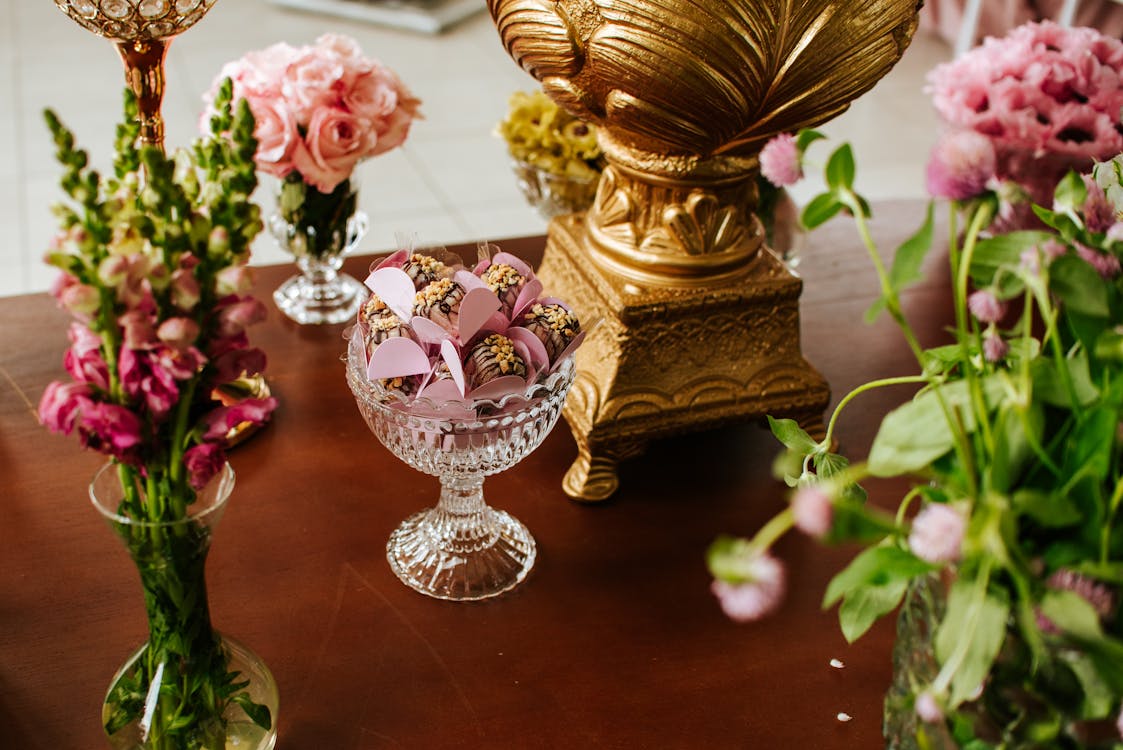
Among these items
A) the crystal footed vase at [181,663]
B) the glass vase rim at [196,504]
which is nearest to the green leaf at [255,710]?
the crystal footed vase at [181,663]

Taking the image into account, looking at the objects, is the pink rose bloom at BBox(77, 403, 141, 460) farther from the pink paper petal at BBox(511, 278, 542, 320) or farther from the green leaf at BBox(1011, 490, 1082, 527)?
the green leaf at BBox(1011, 490, 1082, 527)

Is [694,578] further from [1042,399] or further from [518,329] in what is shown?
[1042,399]

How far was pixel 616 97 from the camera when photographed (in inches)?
34.4

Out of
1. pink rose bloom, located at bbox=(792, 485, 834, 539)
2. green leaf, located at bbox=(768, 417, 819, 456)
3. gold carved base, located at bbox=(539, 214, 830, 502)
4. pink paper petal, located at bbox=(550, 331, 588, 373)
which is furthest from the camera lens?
gold carved base, located at bbox=(539, 214, 830, 502)

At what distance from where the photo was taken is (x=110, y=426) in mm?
564

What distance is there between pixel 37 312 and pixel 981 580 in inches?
36.7

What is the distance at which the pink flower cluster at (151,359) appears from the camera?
1.78ft

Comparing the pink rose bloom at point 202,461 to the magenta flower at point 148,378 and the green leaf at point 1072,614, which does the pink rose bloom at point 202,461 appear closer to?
the magenta flower at point 148,378

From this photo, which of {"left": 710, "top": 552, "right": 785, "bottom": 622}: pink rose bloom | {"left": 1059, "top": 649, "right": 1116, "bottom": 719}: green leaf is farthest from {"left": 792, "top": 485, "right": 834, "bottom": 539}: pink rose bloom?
{"left": 1059, "top": 649, "right": 1116, "bottom": 719}: green leaf

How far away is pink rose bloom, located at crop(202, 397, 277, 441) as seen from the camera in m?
0.59

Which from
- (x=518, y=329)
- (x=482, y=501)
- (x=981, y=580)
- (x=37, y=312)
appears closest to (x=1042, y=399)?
(x=981, y=580)

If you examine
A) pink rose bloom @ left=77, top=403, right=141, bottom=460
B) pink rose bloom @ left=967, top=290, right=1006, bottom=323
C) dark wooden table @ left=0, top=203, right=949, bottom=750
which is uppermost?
pink rose bloom @ left=967, top=290, right=1006, bottom=323

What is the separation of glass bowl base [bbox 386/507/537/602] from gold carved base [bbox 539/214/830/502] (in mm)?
82

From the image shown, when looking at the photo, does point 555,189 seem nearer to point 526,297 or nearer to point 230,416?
point 526,297
